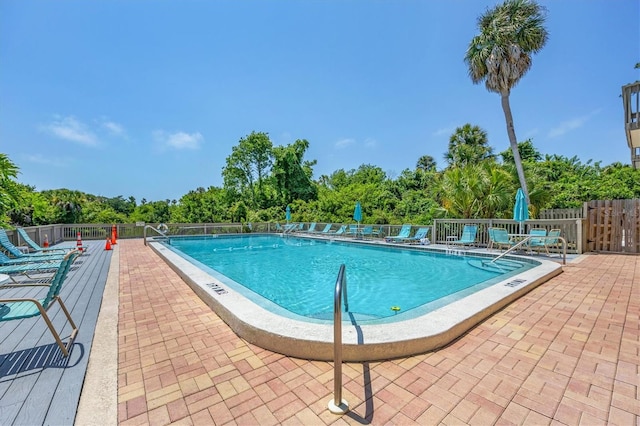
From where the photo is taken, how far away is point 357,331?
2.57m

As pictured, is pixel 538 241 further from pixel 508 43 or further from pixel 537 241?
pixel 508 43

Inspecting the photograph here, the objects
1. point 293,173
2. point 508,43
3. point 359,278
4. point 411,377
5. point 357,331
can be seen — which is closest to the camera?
point 411,377

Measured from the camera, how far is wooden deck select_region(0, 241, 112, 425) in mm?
1716

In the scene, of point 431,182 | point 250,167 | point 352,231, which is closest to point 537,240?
point 352,231

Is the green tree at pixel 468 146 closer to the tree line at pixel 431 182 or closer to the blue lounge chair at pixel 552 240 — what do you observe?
the tree line at pixel 431 182

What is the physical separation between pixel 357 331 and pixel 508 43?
47.2ft

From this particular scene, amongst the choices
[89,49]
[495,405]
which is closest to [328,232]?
[89,49]

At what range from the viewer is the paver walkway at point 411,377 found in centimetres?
170

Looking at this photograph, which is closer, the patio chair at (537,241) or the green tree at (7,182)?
the green tree at (7,182)

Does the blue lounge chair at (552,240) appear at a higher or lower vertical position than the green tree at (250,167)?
lower

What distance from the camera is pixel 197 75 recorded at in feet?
41.8

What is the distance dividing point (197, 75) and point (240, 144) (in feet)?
46.2

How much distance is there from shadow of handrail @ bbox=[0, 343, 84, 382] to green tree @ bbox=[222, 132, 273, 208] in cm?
2461

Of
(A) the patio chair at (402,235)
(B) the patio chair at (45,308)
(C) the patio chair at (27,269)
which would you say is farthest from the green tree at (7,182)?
(A) the patio chair at (402,235)
